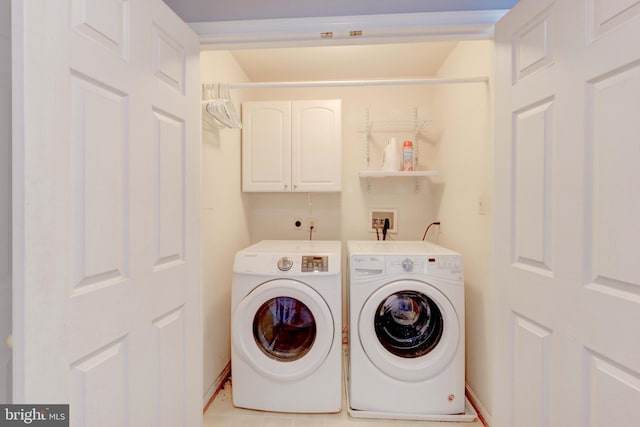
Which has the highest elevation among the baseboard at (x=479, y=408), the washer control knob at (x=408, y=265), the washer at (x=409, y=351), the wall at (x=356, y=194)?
the wall at (x=356, y=194)

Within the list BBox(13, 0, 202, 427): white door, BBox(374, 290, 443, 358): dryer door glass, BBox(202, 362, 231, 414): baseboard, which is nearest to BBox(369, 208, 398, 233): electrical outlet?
BBox(374, 290, 443, 358): dryer door glass

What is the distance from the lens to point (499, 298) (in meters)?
1.24

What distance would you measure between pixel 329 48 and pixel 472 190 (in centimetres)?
144

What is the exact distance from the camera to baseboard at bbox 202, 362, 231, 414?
182 centimetres

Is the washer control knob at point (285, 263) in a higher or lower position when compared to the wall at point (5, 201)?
lower

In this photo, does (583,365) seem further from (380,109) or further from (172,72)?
(380,109)

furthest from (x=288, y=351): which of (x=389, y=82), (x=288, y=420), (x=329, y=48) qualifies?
(x=329, y=48)

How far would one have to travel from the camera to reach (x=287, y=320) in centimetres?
184

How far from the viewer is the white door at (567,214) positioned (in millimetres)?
773

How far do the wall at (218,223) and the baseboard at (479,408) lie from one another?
1667mm

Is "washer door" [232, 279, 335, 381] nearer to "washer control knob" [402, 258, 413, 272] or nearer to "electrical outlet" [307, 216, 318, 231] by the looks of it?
"washer control knob" [402, 258, 413, 272]

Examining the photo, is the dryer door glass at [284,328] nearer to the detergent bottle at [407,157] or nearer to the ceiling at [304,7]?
the detergent bottle at [407,157]

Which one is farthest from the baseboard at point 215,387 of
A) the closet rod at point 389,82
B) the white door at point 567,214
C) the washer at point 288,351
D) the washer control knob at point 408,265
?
the closet rod at point 389,82

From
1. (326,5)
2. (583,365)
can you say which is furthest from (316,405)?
(326,5)
